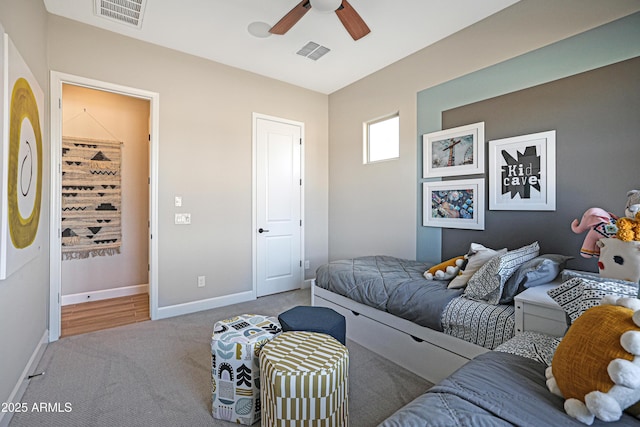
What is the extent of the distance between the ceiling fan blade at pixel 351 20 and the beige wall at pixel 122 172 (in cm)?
325

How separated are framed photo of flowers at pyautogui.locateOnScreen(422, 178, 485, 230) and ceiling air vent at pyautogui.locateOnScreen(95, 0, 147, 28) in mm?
3170

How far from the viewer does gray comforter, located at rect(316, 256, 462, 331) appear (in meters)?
2.13

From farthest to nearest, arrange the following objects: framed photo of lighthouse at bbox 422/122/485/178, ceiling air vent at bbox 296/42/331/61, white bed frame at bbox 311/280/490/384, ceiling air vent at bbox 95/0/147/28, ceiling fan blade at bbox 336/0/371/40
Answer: ceiling air vent at bbox 296/42/331/61 → framed photo of lighthouse at bbox 422/122/485/178 → ceiling air vent at bbox 95/0/147/28 → ceiling fan blade at bbox 336/0/371/40 → white bed frame at bbox 311/280/490/384

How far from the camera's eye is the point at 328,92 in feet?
15.1

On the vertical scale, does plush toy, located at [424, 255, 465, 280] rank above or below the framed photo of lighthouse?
below

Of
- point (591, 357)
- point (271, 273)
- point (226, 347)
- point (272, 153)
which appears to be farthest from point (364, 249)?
point (591, 357)

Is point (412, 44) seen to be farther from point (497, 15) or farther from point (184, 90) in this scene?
point (184, 90)

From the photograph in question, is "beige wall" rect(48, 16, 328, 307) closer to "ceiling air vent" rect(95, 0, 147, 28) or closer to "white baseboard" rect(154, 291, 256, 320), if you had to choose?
"white baseboard" rect(154, 291, 256, 320)

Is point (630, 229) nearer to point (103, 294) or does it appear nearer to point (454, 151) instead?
point (454, 151)

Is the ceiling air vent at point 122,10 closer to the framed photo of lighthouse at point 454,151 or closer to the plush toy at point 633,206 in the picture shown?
the framed photo of lighthouse at point 454,151

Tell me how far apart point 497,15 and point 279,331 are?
3.19 metres

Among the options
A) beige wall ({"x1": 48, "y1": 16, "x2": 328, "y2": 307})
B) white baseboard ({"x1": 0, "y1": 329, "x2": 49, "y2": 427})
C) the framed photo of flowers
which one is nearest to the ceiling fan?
beige wall ({"x1": 48, "y1": 16, "x2": 328, "y2": 307})

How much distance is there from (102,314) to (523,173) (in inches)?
177

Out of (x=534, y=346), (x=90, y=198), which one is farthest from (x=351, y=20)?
(x=90, y=198)
